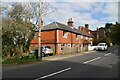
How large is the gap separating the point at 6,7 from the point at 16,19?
5.51ft

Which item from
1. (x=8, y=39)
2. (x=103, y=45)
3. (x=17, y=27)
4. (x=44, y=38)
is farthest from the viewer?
(x=103, y=45)

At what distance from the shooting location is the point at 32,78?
6469 millimetres

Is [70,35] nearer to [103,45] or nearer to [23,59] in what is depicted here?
[103,45]

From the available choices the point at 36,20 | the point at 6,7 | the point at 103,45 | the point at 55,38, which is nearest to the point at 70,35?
the point at 55,38

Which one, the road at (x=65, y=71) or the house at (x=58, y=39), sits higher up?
the house at (x=58, y=39)

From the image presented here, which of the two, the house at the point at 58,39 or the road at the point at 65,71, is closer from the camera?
the road at the point at 65,71

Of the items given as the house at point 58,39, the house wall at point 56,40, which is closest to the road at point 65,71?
the house at point 58,39

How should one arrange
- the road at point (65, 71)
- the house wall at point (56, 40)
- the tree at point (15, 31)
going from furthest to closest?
the house wall at point (56, 40), the tree at point (15, 31), the road at point (65, 71)

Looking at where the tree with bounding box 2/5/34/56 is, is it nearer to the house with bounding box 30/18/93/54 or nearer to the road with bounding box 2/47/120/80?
the road with bounding box 2/47/120/80

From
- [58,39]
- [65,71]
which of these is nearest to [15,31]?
[65,71]

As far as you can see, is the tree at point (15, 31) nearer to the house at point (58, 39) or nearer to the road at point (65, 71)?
the road at point (65, 71)

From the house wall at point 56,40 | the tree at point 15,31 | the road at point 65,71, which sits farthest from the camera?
the house wall at point 56,40

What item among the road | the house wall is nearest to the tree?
the road

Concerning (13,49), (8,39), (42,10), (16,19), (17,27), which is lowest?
(13,49)
